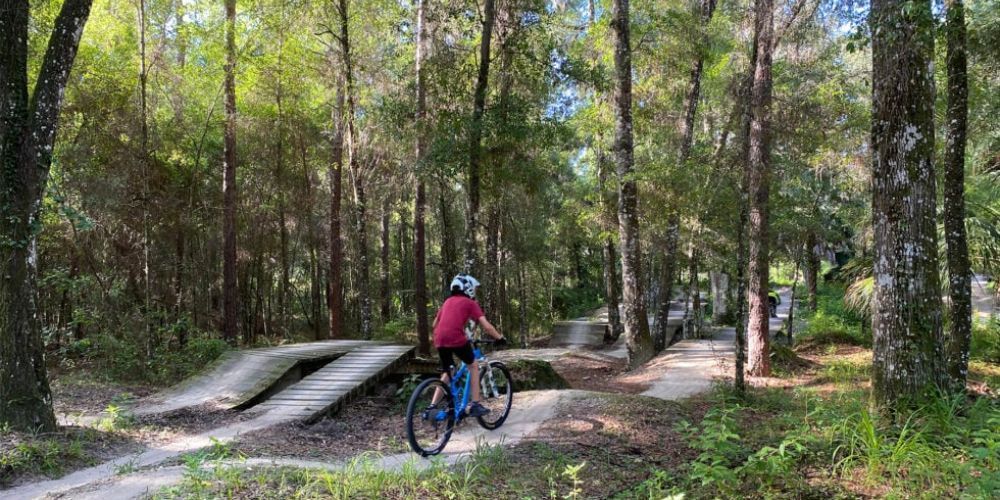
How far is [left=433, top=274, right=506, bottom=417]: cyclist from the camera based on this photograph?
6.38m

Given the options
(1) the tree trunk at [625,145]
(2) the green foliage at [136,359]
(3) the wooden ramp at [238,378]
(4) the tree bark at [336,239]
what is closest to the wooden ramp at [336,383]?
(3) the wooden ramp at [238,378]

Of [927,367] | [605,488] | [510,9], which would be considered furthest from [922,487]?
[510,9]

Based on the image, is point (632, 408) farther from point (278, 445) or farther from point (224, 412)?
point (224, 412)

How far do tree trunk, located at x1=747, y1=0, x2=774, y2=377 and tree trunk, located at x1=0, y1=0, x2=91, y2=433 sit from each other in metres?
9.93

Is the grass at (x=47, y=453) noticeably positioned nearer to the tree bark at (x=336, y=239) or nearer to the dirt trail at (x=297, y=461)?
the dirt trail at (x=297, y=461)

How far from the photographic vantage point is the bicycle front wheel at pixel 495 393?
7043mm

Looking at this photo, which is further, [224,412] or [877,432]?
A: [224,412]

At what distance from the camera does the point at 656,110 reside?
1636 cm

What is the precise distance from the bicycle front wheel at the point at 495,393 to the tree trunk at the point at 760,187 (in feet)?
18.4

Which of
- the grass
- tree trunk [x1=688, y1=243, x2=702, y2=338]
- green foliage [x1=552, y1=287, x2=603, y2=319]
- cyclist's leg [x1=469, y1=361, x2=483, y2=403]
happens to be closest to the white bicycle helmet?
cyclist's leg [x1=469, y1=361, x2=483, y2=403]

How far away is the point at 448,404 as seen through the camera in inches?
253

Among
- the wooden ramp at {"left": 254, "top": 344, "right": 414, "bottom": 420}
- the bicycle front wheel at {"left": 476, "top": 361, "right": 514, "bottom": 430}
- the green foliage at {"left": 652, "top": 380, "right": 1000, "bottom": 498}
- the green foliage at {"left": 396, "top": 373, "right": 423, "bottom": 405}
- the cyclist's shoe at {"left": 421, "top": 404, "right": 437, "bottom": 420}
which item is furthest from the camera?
the green foliage at {"left": 396, "top": 373, "right": 423, "bottom": 405}

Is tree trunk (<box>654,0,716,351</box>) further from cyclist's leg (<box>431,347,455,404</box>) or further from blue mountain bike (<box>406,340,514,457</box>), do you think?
cyclist's leg (<box>431,347,455,404</box>)

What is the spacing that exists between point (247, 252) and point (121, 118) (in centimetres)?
665
